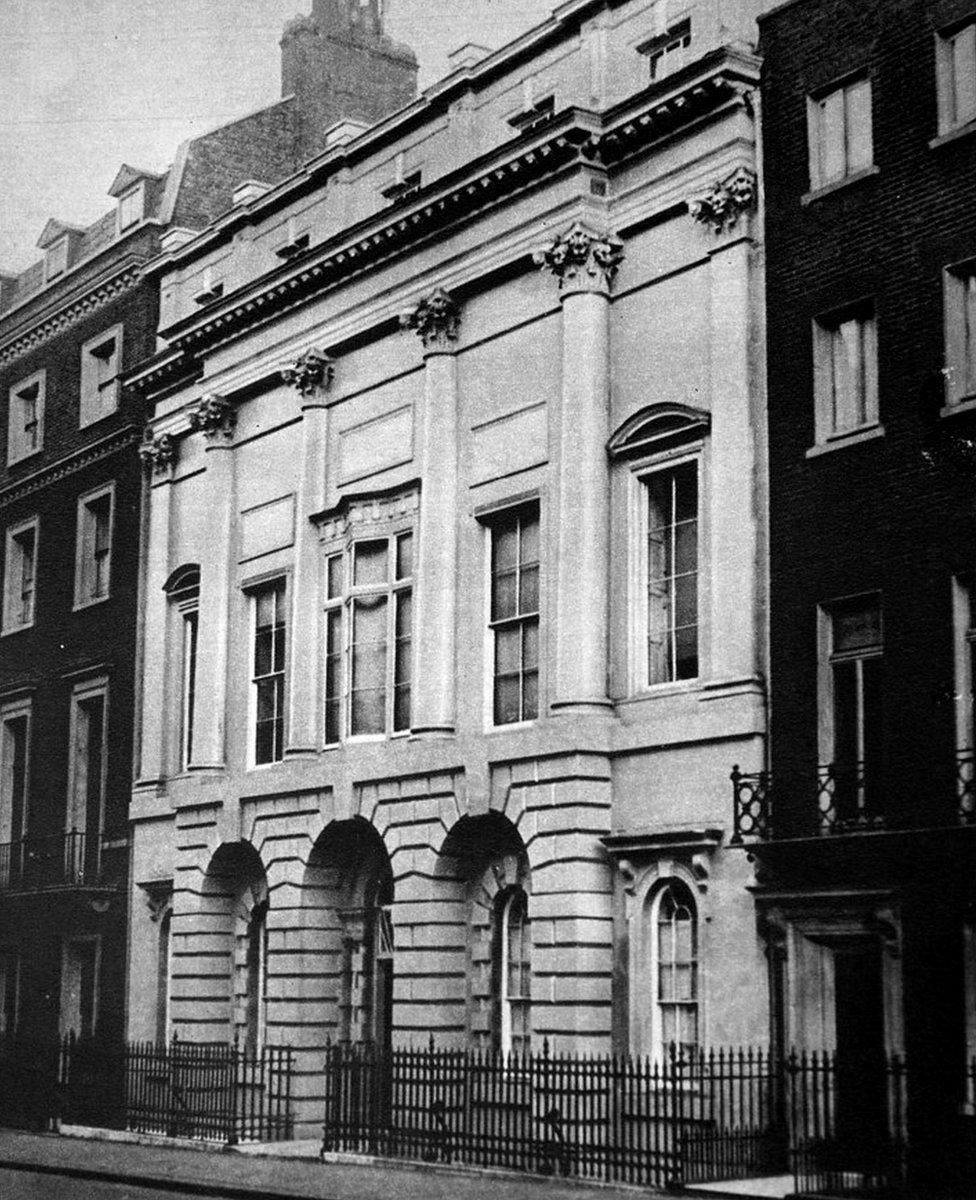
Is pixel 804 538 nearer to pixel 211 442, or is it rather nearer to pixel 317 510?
pixel 317 510

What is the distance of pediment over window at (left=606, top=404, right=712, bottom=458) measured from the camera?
78.2 feet

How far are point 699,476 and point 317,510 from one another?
8423mm

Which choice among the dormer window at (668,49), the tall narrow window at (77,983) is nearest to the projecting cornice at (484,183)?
the dormer window at (668,49)

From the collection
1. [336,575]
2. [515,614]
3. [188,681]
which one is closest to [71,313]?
[188,681]

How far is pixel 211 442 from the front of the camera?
1309 inches

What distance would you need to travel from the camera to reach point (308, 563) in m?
30.4

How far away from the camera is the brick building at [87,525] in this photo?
3612 cm

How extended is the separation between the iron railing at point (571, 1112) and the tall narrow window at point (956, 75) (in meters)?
10.5

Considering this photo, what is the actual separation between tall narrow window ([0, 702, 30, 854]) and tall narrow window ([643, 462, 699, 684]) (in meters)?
18.8

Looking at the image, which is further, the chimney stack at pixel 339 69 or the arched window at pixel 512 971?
the chimney stack at pixel 339 69

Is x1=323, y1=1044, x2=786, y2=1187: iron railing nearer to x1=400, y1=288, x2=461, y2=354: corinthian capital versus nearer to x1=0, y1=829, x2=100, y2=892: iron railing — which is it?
x1=400, y1=288, x2=461, y2=354: corinthian capital

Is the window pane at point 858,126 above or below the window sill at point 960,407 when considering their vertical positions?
above

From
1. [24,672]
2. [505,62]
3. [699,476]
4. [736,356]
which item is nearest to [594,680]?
[699,476]

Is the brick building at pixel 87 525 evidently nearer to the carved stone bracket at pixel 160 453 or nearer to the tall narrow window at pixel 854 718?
the carved stone bracket at pixel 160 453
